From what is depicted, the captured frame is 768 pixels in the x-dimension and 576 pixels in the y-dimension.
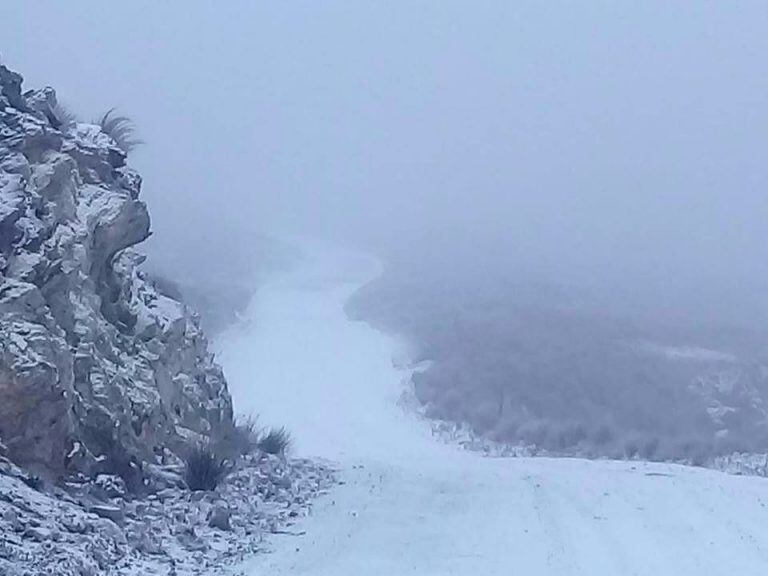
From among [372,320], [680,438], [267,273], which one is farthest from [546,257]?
[680,438]

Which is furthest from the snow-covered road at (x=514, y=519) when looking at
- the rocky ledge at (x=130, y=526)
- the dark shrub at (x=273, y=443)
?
the dark shrub at (x=273, y=443)

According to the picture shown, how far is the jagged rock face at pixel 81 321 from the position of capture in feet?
47.7

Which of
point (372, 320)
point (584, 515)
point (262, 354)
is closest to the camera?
point (584, 515)

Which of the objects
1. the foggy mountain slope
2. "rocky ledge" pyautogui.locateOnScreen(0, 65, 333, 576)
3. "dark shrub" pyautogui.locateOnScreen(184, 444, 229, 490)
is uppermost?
"rocky ledge" pyautogui.locateOnScreen(0, 65, 333, 576)

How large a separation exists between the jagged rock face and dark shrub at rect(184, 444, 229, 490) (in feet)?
1.96

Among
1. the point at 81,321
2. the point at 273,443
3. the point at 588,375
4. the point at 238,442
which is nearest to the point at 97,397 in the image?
the point at 81,321

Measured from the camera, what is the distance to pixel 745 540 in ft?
52.6

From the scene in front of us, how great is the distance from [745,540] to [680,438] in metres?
19.9

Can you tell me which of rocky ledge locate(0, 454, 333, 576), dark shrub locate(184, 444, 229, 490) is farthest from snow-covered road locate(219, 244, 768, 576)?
dark shrub locate(184, 444, 229, 490)

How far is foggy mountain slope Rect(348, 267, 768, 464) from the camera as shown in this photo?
36.9m

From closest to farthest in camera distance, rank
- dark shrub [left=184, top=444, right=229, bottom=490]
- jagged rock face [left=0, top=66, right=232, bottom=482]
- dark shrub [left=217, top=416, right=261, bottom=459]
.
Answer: jagged rock face [left=0, top=66, right=232, bottom=482] < dark shrub [left=184, top=444, right=229, bottom=490] < dark shrub [left=217, top=416, right=261, bottom=459]

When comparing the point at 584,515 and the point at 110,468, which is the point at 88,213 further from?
the point at 584,515

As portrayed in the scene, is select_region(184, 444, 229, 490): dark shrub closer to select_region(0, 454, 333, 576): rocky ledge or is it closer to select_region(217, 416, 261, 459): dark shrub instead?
select_region(0, 454, 333, 576): rocky ledge

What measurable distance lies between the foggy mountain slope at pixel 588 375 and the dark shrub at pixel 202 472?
1652cm
